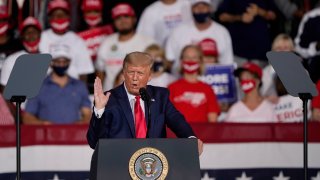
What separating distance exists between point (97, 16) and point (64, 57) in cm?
139

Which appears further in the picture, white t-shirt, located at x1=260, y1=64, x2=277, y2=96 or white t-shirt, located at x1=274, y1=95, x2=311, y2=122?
white t-shirt, located at x1=260, y1=64, x2=277, y2=96

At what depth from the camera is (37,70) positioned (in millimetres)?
7320

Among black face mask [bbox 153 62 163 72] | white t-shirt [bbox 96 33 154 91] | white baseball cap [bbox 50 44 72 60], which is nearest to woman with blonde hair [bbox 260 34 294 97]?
black face mask [bbox 153 62 163 72]

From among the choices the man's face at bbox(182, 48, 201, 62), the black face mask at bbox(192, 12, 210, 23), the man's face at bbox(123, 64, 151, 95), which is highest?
the black face mask at bbox(192, 12, 210, 23)

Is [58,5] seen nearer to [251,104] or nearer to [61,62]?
[61,62]

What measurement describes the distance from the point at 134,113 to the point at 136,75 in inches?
12.1

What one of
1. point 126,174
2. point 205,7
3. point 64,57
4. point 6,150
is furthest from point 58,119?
point 126,174

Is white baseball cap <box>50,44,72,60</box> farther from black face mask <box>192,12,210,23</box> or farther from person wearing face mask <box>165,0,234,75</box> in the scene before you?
black face mask <box>192,12,210,23</box>

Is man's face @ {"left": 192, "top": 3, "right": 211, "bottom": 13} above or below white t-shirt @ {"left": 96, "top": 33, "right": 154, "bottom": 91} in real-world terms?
above

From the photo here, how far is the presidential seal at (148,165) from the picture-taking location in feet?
21.9

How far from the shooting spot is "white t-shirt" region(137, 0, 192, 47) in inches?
496

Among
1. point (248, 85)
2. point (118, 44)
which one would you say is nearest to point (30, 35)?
point (118, 44)

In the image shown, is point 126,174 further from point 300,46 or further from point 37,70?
point 300,46

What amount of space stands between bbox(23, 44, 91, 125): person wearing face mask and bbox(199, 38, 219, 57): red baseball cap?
4.97ft
